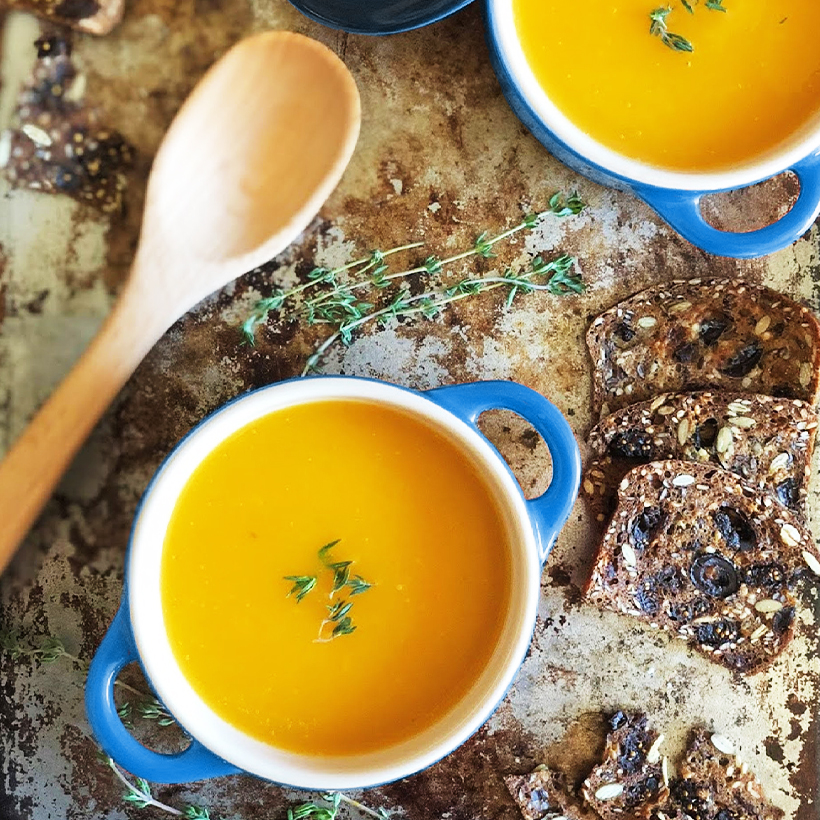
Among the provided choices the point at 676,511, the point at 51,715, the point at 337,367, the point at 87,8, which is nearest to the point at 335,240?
the point at 337,367

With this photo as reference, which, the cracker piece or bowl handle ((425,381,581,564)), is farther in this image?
the cracker piece

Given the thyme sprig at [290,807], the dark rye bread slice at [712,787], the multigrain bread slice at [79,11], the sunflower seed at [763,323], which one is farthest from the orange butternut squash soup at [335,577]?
the multigrain bread slice at [79,11]

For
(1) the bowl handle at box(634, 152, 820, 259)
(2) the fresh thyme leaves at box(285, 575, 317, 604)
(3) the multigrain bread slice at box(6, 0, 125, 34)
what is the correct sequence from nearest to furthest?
1. (2) the fresh thyme leaves at box(285, 575, 317, 604)
2. (1) the bowl handle at box(634, 152, 820, 259)
3. (3) the multigrain bread slice at box(6, 0, 125, 34)

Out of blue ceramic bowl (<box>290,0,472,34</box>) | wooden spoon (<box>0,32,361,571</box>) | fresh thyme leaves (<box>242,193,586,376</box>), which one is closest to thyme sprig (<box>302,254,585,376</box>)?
fresh thyme leaves (<box>242,193,586,376</box>)

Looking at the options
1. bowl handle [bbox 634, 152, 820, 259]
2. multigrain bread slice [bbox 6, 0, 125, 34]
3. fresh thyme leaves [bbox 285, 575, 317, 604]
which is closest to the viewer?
fresh thyme leaves [bbox 285, 575, 317, 604]

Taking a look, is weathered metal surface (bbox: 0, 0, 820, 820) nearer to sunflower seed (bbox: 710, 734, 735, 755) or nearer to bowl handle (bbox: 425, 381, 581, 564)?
sunflower seed (bbox: 710, 734, 735, 755)

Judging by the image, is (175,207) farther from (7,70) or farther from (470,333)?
(470,333)

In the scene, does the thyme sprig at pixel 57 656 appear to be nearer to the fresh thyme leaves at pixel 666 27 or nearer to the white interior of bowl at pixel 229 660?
the white interior of bowl at pixel 229 660
